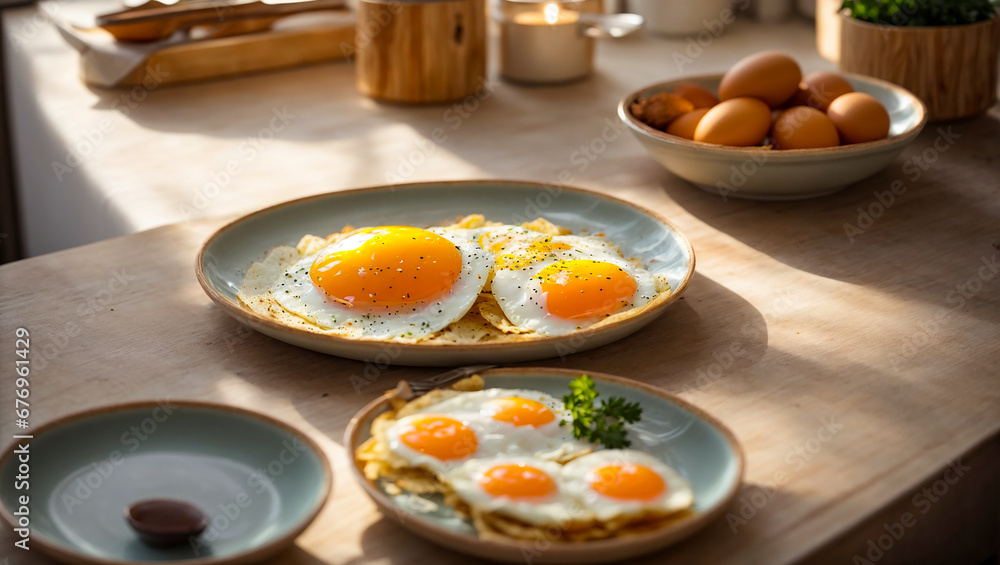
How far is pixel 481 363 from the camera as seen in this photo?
44.4 inches

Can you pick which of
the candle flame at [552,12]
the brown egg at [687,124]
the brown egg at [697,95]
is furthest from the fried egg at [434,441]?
the candle flame at [552,12]

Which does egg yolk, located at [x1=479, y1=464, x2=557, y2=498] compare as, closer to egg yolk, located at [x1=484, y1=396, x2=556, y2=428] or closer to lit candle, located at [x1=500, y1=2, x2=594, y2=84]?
egg yolk, located at [x1=484, y1=396, x2=556, y2=428]

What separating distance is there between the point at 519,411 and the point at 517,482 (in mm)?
115

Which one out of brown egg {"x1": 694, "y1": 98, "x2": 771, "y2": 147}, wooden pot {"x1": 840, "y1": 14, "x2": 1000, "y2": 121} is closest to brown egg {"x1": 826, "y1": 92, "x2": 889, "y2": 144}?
brown egg {"x1": 694, "y1": 98, "x2": 771, "y2": 147}

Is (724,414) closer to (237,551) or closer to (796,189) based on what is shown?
(237,551)

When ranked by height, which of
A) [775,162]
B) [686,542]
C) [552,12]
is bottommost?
[686,542]

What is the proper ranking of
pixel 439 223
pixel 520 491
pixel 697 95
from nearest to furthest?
pixel 520 491 < pixel 439 223 < pixel 697 95

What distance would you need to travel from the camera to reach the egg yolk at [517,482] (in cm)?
85

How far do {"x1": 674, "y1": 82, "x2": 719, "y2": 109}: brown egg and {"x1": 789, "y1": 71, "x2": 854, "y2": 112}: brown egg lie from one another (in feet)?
0.45

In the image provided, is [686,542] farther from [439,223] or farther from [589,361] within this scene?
[439,223]

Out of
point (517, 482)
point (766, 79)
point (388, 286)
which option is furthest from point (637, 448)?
point (766, 79)

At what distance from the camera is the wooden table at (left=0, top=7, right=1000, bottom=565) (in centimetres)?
94

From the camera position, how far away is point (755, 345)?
48.1 inches

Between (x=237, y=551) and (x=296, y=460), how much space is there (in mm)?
108
